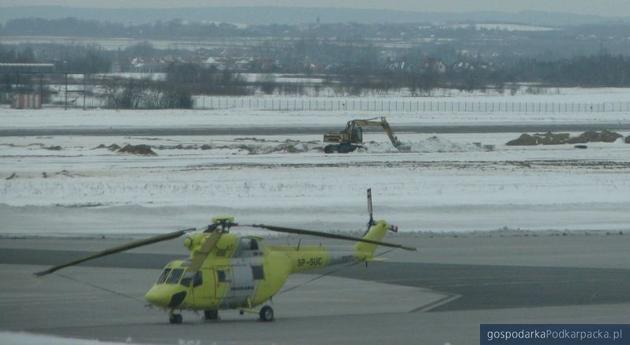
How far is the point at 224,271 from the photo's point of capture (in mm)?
22953

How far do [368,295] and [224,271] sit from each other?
5.16m

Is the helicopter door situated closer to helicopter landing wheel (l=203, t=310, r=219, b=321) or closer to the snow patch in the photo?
helicopter landing wheel (l=203, t=310, r=219, b=321)

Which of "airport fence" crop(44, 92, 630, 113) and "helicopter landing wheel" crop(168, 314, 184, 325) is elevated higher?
"airport fence" crop(44, 92, 630, 113)

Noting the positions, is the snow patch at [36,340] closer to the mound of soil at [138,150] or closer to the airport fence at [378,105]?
the mound of soil at [138,150]

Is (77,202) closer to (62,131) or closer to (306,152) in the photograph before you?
(306,152)

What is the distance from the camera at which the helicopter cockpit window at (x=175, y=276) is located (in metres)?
22.5

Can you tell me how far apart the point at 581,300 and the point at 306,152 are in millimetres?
44299

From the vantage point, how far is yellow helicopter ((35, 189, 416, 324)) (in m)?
22.4

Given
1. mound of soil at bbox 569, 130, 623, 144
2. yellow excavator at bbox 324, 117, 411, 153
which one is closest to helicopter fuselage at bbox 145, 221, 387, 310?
yellow excavator at bbox 324, 117, 411, 153

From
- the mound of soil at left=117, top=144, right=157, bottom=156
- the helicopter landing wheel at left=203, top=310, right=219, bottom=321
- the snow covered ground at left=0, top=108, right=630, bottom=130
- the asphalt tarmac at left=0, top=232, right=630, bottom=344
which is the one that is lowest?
the asphalt tarmac at left=0, top=232, right=630, bottom=344

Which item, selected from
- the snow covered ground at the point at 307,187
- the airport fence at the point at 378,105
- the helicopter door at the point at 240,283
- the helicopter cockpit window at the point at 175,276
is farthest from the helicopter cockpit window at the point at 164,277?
the airport fence at the point at 378,105

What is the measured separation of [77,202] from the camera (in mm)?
44906

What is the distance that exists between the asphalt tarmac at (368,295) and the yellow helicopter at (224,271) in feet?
1.48

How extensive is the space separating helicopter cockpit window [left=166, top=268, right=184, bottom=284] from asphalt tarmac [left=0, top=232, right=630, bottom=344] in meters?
0.87
